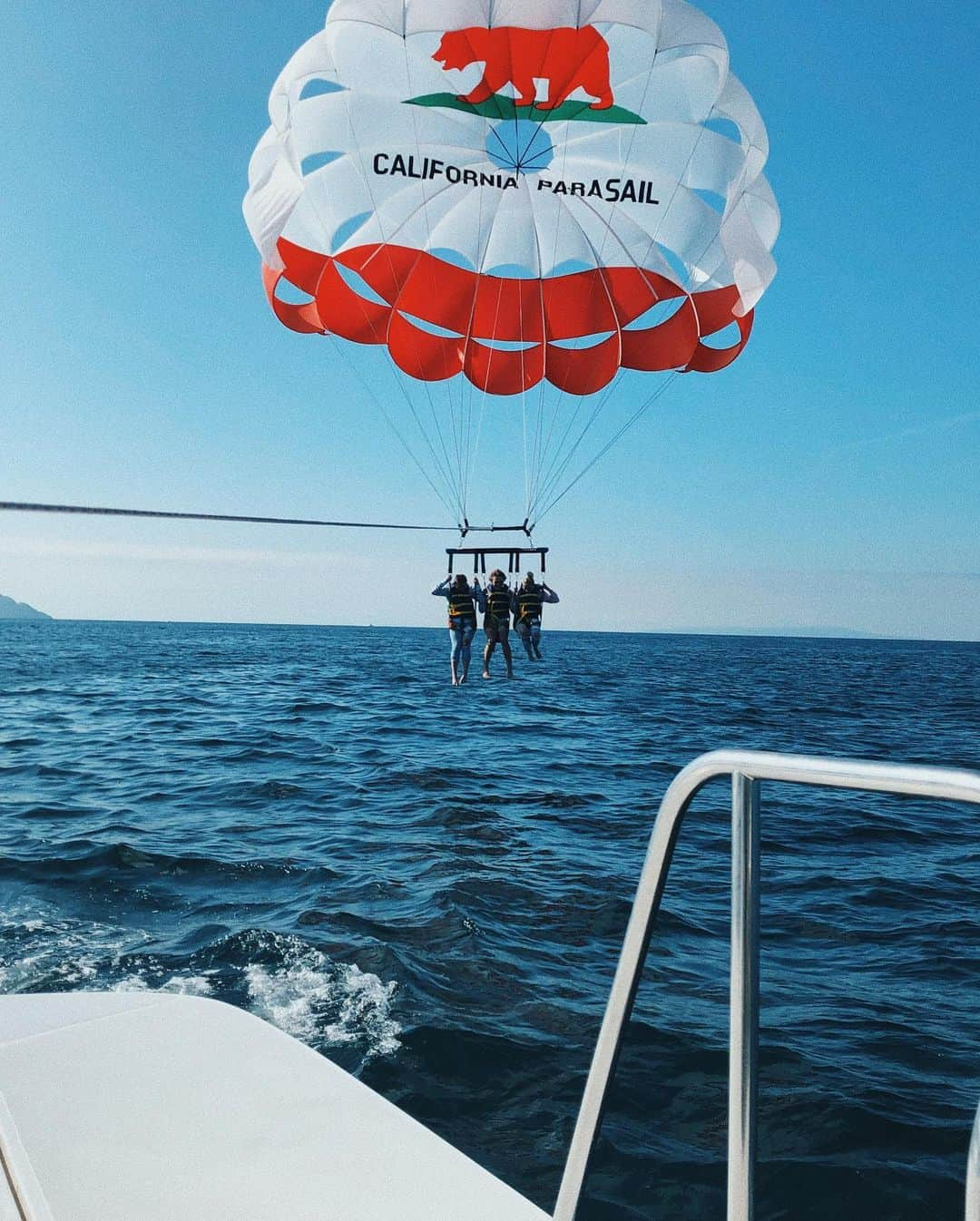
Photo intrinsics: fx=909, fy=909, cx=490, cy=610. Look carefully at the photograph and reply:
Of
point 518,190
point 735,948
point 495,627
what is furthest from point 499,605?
point 735,948

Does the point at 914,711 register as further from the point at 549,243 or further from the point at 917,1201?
the point at 917,1201

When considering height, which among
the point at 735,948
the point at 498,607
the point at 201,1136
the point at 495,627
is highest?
the point at 498,607

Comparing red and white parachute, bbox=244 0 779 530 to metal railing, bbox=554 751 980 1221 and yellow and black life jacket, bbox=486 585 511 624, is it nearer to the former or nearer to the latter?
yellow and black life jacket, bbox=486 585 511 624

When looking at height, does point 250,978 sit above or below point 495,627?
below

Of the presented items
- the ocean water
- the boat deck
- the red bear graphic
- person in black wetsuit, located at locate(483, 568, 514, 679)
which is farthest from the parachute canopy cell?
the boat deck

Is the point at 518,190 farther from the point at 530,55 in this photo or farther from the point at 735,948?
the point at 735,948
